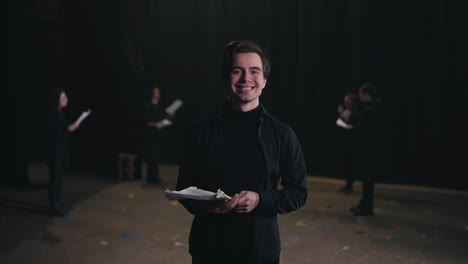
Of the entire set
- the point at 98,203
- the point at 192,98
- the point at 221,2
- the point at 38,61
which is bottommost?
the point at 98,203

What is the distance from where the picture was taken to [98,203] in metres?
6.70

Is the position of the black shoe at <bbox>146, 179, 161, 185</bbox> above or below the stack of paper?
below

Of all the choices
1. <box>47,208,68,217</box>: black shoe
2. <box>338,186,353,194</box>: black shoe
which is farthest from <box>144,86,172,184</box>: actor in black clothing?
<box>338,186,353,194</box>: black shoe

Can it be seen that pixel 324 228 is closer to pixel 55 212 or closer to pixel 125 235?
pixel 125 235

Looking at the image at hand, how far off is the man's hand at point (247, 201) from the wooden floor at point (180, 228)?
2.56m

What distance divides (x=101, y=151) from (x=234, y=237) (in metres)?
6.87

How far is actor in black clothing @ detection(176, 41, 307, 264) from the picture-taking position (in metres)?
2.06

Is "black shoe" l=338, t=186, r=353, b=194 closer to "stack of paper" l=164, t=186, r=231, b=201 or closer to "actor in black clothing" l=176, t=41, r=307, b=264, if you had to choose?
"actor in black clothing" l=176, t=41, r=307, b=264

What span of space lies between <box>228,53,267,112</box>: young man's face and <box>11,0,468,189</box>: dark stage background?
→ 618 cm

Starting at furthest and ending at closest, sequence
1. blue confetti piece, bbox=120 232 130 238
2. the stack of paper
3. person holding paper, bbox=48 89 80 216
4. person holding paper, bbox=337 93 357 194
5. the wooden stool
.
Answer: the wooden stool
person holding paper, bbox=337 93 357 194
person holding paper, bbox=48 89 80 216
blue confetti piece, bbox=120 232 130 238
the stack of paper

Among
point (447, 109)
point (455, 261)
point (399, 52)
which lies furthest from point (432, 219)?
point (399, 52)

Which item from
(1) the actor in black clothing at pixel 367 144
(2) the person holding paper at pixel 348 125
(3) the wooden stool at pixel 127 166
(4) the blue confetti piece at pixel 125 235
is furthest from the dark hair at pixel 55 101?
(2) the person holding paper at pixel 348 125

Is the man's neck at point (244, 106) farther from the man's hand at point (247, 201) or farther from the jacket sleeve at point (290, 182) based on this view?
the man's hand at point (247, 201)

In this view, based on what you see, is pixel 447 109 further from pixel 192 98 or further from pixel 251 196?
pixel 251 196
